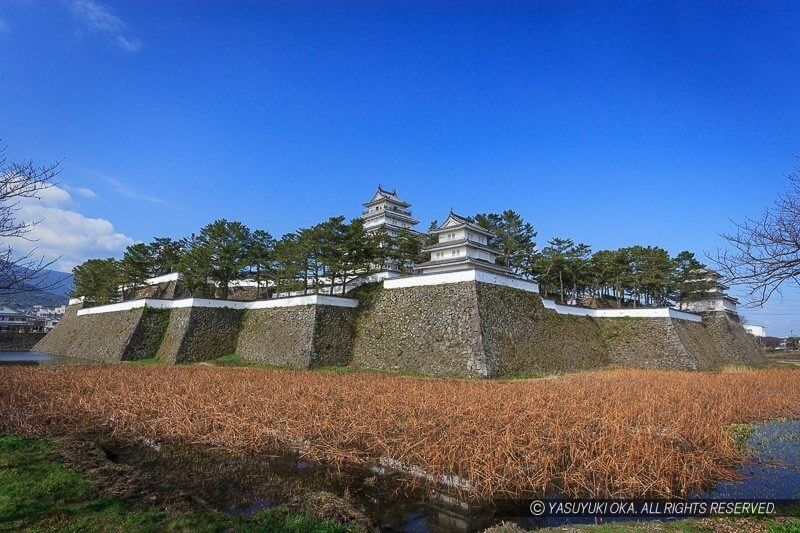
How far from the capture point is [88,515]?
15.3 ft

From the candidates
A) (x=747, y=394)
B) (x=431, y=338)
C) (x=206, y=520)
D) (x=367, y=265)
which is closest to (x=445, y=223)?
(x=367, y=265)

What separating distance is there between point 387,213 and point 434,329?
21278 mm

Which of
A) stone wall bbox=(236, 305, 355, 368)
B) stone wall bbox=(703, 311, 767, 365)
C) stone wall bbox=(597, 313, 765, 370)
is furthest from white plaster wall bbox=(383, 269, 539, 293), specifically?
stone wall bbox=(703, 311, 767, 365)

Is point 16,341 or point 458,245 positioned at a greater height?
point 458,245

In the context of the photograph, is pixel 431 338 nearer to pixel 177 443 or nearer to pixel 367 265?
pixel 367 265

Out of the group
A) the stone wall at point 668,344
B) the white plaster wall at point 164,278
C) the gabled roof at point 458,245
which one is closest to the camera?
the stone wall at point 668,344

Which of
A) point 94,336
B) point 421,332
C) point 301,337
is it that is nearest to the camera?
point 421,332

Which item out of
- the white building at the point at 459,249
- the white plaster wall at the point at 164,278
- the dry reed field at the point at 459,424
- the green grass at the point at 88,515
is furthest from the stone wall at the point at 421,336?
the green grass at the point at 88,515

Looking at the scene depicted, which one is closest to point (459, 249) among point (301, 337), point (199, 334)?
point (301, 337)

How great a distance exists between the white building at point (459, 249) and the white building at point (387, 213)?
34.6 feet

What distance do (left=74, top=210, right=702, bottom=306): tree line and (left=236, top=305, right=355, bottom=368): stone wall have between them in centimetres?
291

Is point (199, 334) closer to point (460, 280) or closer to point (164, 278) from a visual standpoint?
point (460, 280)

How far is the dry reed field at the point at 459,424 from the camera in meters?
6.23

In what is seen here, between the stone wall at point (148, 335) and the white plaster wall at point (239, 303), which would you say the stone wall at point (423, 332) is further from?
the stone wall at point (148, 335)
